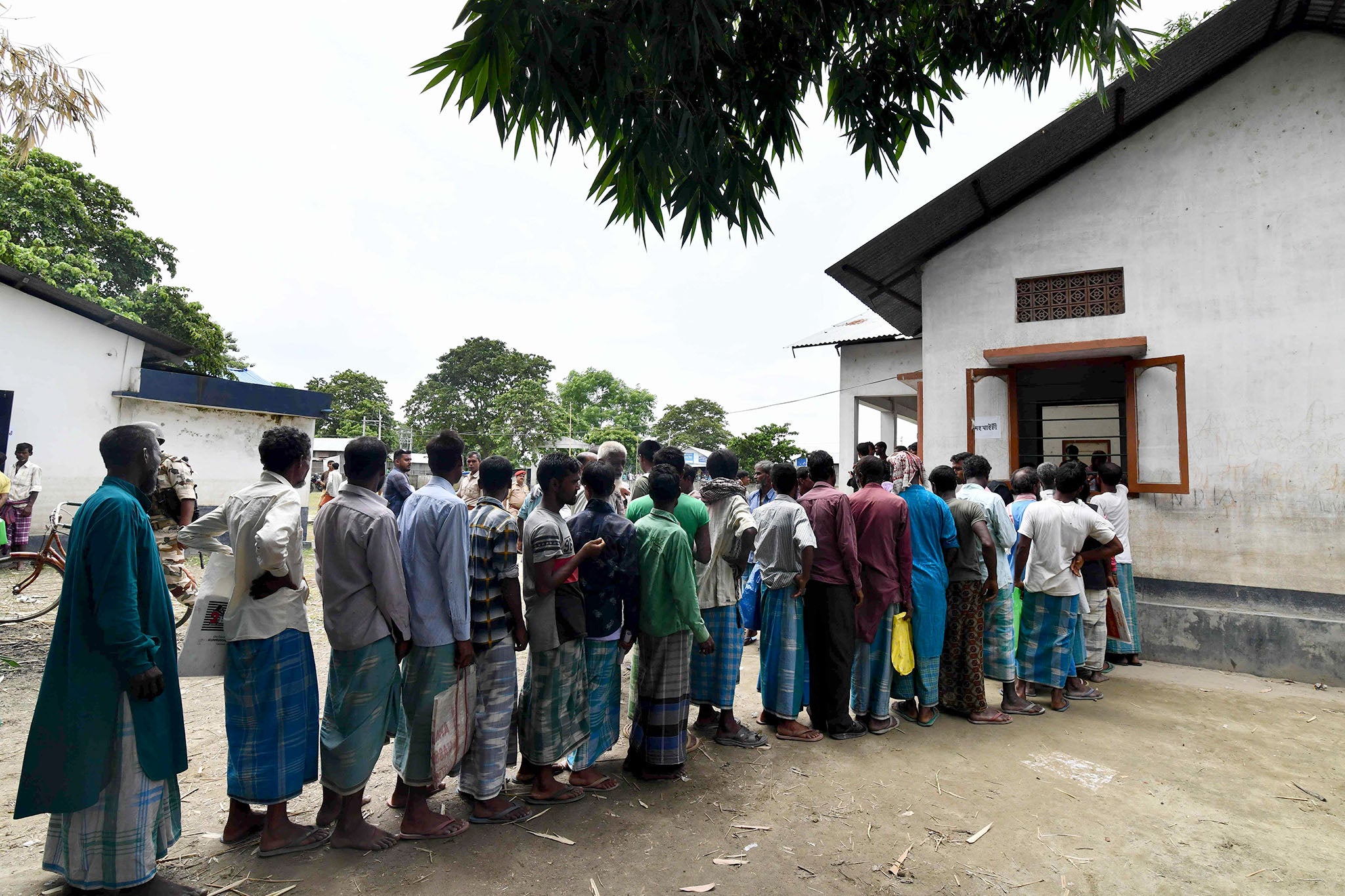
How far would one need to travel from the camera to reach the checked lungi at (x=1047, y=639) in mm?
5375

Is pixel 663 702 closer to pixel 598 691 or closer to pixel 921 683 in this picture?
pixel 598 691

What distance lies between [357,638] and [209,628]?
0.70m

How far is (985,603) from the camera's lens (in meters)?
5.22

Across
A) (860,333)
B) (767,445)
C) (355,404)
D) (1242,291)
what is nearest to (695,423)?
(355,404)

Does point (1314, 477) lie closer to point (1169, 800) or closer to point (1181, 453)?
point (1181, 453)

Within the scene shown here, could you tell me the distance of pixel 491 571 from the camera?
3387mm

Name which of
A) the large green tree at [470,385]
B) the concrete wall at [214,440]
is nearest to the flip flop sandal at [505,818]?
the concrete wall at [214,440]

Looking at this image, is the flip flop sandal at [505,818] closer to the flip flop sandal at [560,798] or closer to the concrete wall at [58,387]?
the flip flop sandal at [560,798]

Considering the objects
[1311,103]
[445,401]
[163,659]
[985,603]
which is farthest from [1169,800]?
[445,401]

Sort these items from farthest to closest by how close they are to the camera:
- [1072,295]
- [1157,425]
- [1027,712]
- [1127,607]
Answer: [1072,295] < [1157,425] < [1127,607] < [1027,712]

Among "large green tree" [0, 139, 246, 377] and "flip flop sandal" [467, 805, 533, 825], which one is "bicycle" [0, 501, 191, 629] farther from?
"large green tree" [0, 139, 246, 377]

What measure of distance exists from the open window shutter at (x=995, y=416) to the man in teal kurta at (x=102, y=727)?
26.0 ft

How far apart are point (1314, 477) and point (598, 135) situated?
7633 millimetres

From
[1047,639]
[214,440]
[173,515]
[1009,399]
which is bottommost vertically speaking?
[1047,639]
